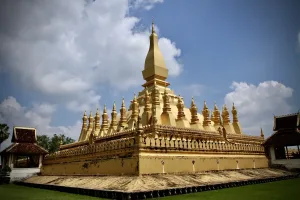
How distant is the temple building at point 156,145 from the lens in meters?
13.7

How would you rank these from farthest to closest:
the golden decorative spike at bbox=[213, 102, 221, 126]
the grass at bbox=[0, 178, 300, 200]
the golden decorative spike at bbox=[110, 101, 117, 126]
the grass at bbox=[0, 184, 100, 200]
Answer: the golden decorative spike at bbox=[213, 102, 221, 126] < the golden decorative spike at bbox=[110, 101, 117, 126] < the grass at bbox=[0, 184, 100, 200] < the grass at bbox=[0, 178, 300, 200]

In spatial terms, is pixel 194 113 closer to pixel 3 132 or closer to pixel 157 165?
pixel 157 165

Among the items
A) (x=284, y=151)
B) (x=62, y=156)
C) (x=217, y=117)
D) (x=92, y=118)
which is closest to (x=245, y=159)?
(x=217, y=117)

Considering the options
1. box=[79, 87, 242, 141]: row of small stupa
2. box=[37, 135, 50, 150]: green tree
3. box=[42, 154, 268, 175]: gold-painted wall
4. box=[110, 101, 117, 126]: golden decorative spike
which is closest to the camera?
box=[42, 154, 268, 175]: gold-painted wall

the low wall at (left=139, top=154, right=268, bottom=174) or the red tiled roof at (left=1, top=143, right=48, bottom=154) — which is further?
the red tiled roof at (left=1, top=143, right=48, bottom=154)

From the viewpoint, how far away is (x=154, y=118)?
18703mm

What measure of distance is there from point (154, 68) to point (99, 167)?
45.5 feet

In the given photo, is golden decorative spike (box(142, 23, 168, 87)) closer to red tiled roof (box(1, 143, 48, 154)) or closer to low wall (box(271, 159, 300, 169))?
low wall (box(271, 159, 300, 169))

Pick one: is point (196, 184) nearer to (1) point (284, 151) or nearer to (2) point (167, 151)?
(2) point (167, 151)

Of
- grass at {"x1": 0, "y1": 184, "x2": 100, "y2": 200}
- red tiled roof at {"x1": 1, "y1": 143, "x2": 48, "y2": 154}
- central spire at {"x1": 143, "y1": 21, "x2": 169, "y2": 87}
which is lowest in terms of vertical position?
grass at {"x1": 0, "y1": 184, "x2": 100, "y2": 200}

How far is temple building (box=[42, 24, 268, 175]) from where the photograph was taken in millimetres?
13727

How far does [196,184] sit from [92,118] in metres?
19.3

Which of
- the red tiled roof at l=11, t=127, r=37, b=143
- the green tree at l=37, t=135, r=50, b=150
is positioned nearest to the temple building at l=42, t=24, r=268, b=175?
the red tiled roof at l=11, t=127, r=37, b=143

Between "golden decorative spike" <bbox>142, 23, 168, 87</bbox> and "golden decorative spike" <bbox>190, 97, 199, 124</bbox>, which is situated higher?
"golden decorative spike" <bbox>142, 23, 168, 87</bbox>
